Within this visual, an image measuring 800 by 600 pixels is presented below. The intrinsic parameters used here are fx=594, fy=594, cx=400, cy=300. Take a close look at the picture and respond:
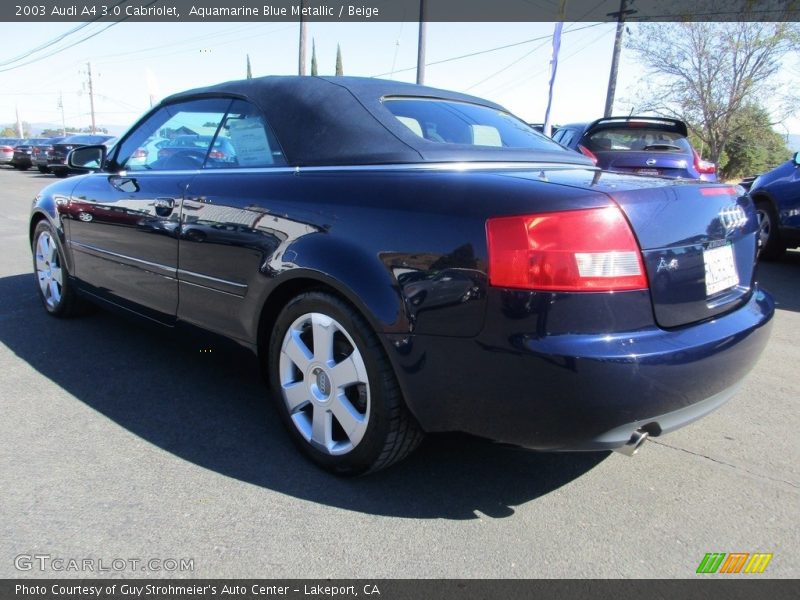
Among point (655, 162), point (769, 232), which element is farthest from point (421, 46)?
point (769, 232)

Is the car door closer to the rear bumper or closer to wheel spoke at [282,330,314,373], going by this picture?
wheel spoke at [282,330,314,373]

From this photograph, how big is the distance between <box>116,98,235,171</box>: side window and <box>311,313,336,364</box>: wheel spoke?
3.48 feet

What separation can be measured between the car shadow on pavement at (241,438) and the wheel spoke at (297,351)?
37cm

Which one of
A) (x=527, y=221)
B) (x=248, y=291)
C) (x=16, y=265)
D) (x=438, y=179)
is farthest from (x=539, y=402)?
(x=16, y=265)

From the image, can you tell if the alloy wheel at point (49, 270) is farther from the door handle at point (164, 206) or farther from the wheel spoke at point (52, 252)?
the door handle at point (164, 206)

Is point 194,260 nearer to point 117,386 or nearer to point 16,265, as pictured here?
point 117,386

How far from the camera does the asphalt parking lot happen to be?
1.94 m

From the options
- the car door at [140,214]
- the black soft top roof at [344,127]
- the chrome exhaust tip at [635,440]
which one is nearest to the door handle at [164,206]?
the car door at [140,214]

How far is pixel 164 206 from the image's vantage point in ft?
9.87

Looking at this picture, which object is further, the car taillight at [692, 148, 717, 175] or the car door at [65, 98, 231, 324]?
the car taillight at [692, 148, 717, 175]

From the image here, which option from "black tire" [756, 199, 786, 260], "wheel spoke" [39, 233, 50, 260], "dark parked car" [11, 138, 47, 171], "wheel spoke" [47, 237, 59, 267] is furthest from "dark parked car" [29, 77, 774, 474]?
"dark parked car" [11, 138, 47, 171]

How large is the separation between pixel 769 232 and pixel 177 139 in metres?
6.82

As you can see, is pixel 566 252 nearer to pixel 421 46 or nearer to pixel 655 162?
pixel 655 162

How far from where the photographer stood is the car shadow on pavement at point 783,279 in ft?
18.1
